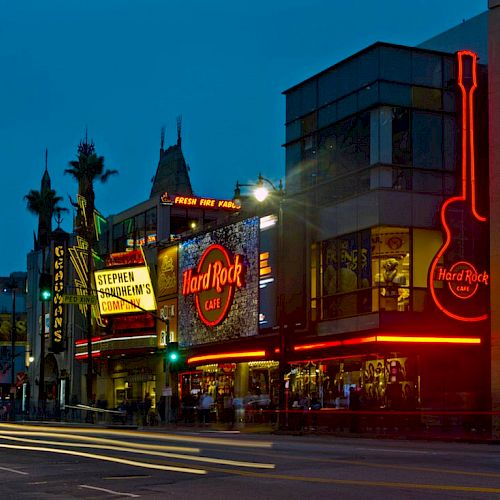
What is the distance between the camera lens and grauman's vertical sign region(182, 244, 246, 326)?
5434 cm

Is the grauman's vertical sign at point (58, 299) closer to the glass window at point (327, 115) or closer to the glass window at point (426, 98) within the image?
the glass window at point (327, 115)

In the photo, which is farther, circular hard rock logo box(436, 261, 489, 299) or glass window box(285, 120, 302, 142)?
glass window box(285, 120, 302, 142)

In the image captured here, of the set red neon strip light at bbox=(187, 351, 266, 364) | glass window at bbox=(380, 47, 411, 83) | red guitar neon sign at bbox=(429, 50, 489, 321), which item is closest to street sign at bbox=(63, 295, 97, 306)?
red neon strip light at bbox=(187, 351, 266, 364)

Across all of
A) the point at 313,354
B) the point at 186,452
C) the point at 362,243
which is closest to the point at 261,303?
the point at 313,354

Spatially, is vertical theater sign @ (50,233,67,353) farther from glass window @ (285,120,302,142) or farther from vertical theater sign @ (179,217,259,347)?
glass window @ (285,120,302,142)

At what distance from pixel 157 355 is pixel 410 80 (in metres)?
27.0

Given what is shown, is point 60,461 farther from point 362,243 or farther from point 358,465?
point 362,243

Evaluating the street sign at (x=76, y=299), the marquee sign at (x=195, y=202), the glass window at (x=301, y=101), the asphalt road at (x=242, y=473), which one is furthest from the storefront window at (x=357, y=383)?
the marquee sign at (x=195, y=202)

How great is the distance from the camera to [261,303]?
51625 millimetres

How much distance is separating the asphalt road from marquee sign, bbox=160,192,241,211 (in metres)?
40.2

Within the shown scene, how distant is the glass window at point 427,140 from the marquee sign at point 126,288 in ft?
79.6

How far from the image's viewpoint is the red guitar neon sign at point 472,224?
42.4 m

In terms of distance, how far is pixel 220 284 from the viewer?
55656 millimetres

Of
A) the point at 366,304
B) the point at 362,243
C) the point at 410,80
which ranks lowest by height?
the point at 366,304
